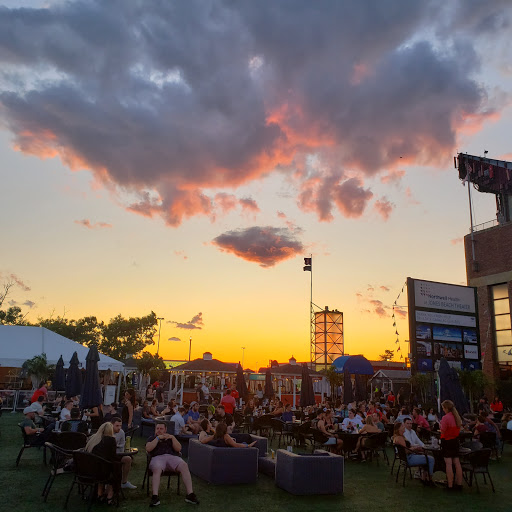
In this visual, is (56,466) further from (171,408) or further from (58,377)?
(58,377)

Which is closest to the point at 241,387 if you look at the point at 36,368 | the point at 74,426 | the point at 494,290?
the point at 36,368

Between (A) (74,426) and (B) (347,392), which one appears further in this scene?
(B) (347,392)

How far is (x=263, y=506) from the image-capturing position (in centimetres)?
709

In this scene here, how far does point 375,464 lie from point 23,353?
21.5m

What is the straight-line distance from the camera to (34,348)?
26.9 meters

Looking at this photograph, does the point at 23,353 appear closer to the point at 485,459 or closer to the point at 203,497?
the point at 203,497

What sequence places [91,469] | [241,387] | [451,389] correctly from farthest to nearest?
[241,387] → [451,389] → [91,469]

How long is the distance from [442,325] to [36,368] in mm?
24468

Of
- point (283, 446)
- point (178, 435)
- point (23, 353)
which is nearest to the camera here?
point (178, 435)

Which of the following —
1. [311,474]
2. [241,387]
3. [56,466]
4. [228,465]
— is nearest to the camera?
[56,466]

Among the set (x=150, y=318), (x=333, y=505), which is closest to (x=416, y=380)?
(x=333, y=505)

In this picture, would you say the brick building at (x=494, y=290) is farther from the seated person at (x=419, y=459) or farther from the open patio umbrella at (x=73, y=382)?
the open patio umbrella at (x=73, y=382)

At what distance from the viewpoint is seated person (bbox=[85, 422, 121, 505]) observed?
6.79 m

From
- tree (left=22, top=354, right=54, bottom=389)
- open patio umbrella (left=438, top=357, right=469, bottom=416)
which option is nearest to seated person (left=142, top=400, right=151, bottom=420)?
open patio umbrella (left=438, top=357, right=469, bottom=416)
